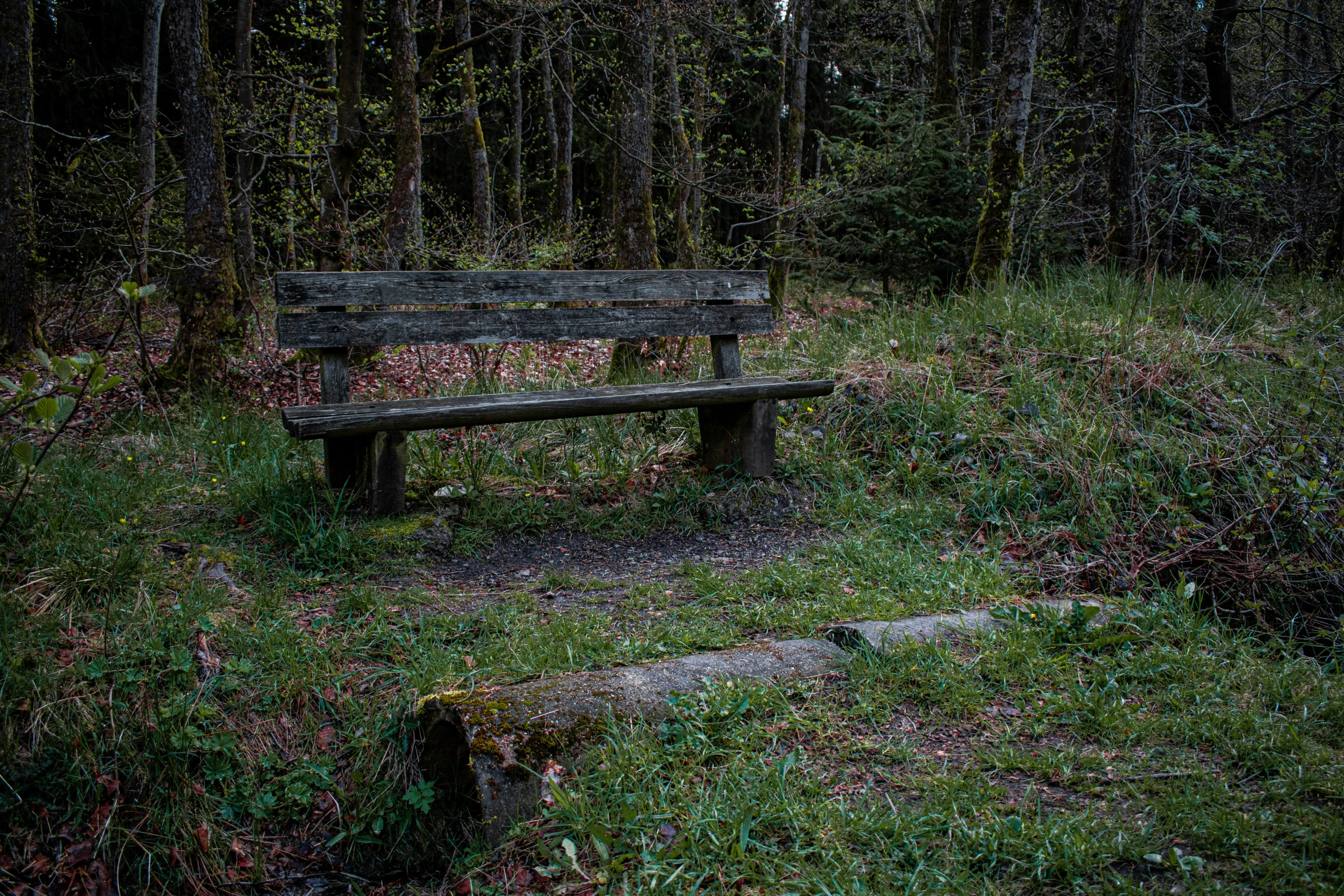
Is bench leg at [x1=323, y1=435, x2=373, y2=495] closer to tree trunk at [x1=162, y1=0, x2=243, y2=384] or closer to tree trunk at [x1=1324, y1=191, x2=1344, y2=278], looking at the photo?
tree trunk at [x1=162, y1=0, x2=243, y2=384]

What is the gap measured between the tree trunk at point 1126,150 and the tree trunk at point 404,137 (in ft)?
20.6

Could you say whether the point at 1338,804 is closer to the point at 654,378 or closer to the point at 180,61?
the point at 654,378

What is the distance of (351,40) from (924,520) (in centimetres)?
741

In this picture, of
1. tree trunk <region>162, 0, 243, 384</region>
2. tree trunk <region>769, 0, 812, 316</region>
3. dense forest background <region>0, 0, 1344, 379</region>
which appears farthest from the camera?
tree trunk <region>769, 0, 812, 316</region>

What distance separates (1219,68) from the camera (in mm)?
8633

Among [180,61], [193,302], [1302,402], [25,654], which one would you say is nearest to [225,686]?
[25,654]

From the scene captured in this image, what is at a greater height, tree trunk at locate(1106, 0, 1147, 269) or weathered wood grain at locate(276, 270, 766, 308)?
tree trunk at locate(1106, 0, 1147, 269)

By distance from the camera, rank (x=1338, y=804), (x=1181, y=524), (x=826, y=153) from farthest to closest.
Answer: (x=826, y=153), (x=1181, y=524), (x=1338, y=804)

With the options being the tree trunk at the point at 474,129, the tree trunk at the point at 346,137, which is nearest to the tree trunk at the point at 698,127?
the tree trunk at the point at 474,129

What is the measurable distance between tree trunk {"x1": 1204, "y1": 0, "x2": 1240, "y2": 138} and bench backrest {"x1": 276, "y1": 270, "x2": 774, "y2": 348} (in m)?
7.17

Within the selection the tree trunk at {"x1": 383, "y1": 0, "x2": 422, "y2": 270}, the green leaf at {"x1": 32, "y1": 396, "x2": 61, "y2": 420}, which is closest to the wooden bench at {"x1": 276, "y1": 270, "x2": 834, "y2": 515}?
the green leaf at {"x1": 32, "y1": 396, "x2": 61, "y2": 420}

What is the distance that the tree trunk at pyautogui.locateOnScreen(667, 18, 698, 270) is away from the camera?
27.6 feet

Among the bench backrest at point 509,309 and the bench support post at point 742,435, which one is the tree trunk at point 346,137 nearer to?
the bench backrest at point 509,309

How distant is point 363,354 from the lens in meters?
7.54
